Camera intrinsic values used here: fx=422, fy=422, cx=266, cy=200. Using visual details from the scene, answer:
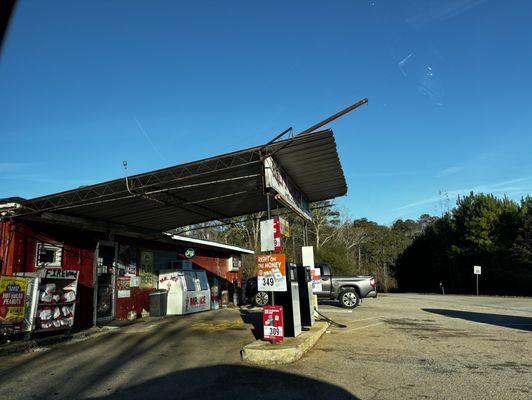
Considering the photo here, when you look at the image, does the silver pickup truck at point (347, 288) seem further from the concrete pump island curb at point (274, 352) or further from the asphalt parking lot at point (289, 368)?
the concrete pump island curb at point (274, 352)

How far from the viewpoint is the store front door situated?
14.3m

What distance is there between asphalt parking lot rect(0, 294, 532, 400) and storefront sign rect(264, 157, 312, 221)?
357 centimetres

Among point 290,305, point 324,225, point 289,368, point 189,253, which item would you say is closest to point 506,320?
point 290,305

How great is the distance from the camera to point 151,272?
17.2m

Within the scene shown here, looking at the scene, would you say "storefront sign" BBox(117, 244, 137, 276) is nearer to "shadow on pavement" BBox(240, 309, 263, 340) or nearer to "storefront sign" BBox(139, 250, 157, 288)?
"storefront sign" BBox(139, 250, 157, 288)

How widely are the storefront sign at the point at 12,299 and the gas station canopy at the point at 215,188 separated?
7.24ft

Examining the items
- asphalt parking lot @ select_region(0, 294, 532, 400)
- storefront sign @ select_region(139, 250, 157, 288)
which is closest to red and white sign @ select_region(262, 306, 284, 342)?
asphalt parking lot @ select_region(0, 294, 532, 400)

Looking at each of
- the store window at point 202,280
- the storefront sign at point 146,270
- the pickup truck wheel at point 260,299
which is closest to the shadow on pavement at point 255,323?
the store window at point 202,280

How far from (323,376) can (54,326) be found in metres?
7.52

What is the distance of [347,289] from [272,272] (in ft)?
36.8

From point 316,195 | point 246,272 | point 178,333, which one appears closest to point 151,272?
point 178,333

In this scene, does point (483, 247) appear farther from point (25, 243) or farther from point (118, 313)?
point (25, 243)

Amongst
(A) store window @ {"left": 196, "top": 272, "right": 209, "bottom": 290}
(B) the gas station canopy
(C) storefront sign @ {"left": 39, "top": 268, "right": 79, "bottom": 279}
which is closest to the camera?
(B) the gas station canopy

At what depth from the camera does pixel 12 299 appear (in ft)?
31.4
